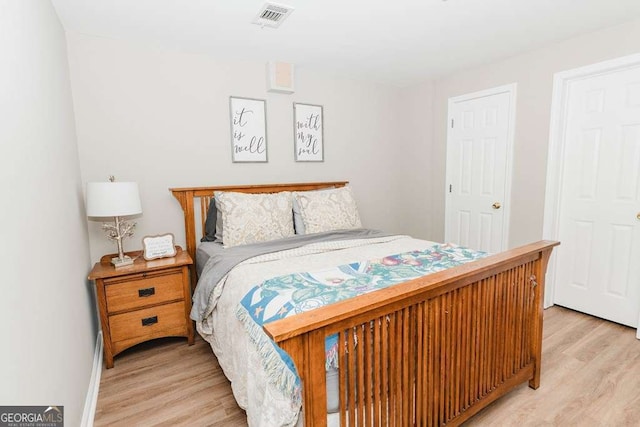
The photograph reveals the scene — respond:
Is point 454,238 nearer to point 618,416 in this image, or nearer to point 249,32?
point 618,416

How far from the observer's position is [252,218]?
2.55 meters

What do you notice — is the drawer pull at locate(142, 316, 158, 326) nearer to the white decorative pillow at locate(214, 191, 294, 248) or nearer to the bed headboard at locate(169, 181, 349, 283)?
the bed headboard at locate(169, 181, 349, 283)

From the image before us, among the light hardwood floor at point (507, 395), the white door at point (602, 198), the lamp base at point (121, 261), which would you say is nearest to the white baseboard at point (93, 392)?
the light hardwood floor at point (507, 395)

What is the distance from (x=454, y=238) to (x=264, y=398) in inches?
117

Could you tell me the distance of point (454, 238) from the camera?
367 cm

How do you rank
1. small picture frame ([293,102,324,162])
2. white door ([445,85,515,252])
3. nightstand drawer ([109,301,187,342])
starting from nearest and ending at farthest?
nightstand drawer ([109,301,187,342])
white door ([445,85,515,252])
small picture frame ([293,102,324,162])

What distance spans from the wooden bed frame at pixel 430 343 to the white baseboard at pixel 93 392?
1.34 metres

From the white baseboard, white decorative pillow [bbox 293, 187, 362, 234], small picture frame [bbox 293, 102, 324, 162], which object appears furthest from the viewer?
small picture frame [bbox 293, 102, 324, 162]

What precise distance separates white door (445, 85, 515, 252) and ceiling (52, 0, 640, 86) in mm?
462

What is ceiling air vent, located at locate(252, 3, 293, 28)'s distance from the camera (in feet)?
6.75

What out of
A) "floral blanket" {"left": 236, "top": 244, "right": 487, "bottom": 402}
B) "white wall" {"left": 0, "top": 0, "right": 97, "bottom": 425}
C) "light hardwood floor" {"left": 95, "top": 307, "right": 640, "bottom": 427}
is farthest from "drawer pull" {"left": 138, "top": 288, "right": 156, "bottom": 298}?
"floral blanket" {"left": 236, "top": 244, "right": 487, "bottom": 402}

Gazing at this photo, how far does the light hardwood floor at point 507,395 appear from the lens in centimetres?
168

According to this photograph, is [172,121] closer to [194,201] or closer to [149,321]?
[194,201]

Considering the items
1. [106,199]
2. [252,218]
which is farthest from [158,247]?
[252,218]
